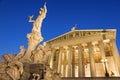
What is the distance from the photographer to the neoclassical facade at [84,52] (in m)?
33.5

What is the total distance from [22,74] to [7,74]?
2.13ft

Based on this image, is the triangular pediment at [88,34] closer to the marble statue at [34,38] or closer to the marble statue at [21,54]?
the marble statue at [34,38]

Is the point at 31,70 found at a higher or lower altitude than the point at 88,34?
lower

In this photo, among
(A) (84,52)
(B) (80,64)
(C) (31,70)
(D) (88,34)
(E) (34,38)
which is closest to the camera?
(C) (31,70)

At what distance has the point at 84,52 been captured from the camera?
3772 cm

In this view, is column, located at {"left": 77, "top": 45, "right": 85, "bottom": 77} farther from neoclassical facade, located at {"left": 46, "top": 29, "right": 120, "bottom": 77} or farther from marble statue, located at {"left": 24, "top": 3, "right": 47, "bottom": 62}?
marble statue, located at {"left": 24, "top": 3, "right": 47, "bottom": 62}

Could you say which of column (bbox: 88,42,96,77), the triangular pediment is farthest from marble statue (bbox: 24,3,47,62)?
the triangular pediment

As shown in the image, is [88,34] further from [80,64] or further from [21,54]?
[21,54]

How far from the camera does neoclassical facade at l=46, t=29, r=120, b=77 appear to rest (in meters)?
33.5

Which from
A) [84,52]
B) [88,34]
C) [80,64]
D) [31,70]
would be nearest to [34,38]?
[31,70]

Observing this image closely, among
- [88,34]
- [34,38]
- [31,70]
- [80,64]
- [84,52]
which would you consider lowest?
[31,70]

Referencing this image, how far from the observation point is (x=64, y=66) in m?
37.8

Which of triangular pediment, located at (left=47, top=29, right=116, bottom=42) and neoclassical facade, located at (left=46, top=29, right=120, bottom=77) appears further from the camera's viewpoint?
triangular pediment, located at (left=47, top=29, right=116, bottom=42)

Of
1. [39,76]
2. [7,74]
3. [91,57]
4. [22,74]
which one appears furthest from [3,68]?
[91,57]
